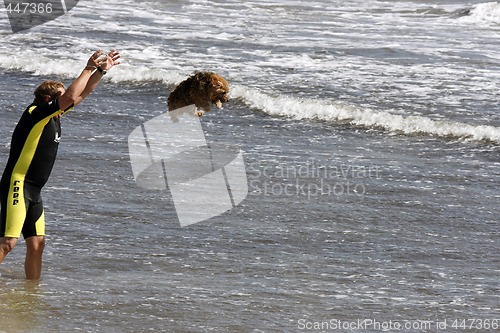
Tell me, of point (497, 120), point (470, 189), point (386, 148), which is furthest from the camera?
point (497, 120)

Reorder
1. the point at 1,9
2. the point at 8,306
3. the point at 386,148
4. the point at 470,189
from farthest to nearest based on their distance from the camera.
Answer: the point at 1,9
the point at 386,148
the point at 470,189
the point at 8,306

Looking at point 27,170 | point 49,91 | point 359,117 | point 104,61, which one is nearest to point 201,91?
point 104,61

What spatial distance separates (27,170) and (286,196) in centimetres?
312

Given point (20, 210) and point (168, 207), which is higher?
point (20, 210)

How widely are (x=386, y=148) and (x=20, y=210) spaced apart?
17.8 ft

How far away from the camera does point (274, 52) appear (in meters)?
17.1

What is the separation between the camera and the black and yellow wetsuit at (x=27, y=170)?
22.2ft

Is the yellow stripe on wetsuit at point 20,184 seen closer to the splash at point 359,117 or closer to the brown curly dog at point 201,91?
the brown curly dog at point 201,91

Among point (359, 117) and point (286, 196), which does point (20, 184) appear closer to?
point (286, 196)

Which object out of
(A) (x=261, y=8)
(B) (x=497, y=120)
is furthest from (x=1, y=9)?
(B) (x=497, y=120)

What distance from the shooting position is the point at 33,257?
6.90 m

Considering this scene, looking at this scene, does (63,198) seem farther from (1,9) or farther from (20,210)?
(1,9)

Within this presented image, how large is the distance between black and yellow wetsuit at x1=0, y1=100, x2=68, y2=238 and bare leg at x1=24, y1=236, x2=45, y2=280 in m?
0.06

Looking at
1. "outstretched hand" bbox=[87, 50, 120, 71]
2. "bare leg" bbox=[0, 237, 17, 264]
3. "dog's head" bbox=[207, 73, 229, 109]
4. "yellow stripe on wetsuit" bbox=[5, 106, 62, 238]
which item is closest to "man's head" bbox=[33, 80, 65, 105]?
"yellow stripe on wetsuit" bbox=[5, 106, 62, 238]
